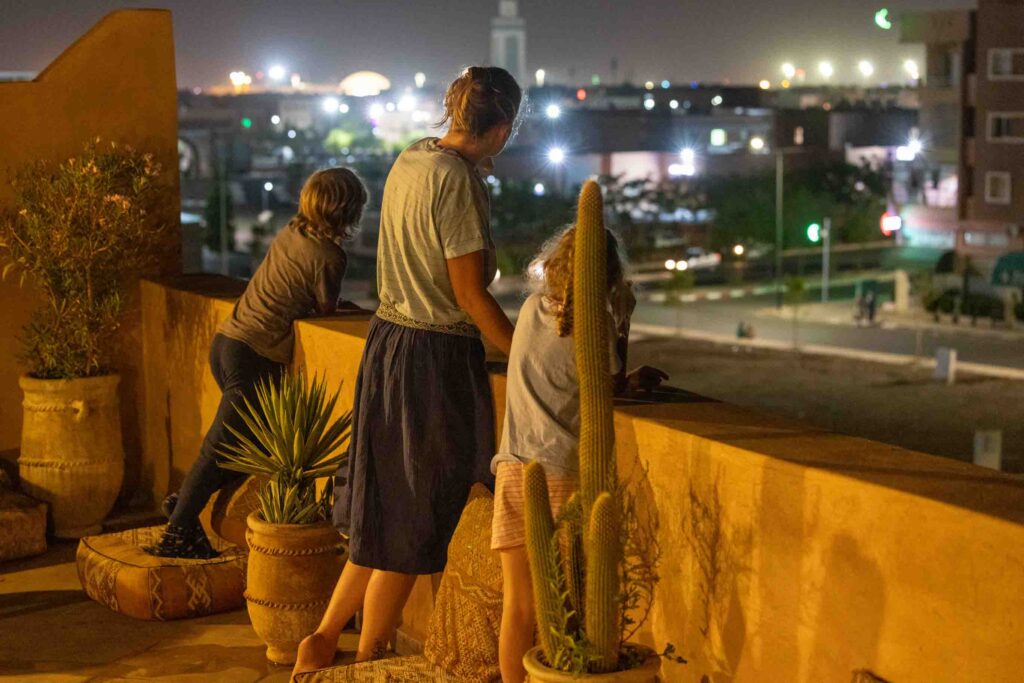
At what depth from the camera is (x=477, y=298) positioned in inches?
156

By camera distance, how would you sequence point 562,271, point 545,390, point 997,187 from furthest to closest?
point 997,187
point 545,390
point 562,271

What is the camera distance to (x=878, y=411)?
39.0 meters

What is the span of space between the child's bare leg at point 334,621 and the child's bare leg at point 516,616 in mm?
731

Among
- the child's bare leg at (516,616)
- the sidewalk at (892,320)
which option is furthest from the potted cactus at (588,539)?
the sidewalk at (892,320)

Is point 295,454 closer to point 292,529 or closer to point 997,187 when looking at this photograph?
point 292,529

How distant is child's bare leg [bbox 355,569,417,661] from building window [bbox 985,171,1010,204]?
48711 millimetres

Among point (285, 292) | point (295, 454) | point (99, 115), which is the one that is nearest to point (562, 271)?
point (295, 454)

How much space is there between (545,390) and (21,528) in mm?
3512

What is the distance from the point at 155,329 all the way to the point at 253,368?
1827 mm

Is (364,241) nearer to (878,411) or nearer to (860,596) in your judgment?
(878,411)

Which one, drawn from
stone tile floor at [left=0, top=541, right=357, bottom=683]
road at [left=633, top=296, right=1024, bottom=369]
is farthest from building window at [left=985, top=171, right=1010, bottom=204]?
stone tile floor at [left=0, top=541, right=357, bottom=683]

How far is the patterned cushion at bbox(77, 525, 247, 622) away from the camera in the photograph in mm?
5434

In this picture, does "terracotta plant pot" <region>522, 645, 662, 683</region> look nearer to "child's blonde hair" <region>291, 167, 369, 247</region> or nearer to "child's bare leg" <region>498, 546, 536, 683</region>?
"child's bare leg" <region>498, 546, 536, 683</region>

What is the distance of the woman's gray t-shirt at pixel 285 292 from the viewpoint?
17.3 feet
